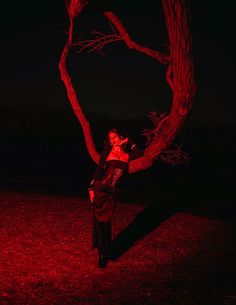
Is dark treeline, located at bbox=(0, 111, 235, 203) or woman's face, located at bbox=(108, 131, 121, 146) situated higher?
woman's face, located at bbox=(108, 131, 121, 146)

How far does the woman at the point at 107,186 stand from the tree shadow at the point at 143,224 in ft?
2.21

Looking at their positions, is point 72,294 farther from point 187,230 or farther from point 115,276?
point 187,230

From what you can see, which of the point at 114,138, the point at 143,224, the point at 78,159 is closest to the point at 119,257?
the point at 114,138

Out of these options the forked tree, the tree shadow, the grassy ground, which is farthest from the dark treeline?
the forked tree

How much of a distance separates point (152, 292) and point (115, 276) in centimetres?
73

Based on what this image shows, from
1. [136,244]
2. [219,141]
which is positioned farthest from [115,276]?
[219,141]

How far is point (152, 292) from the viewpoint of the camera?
5.96m

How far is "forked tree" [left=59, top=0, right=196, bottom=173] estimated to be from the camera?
6.66 metres

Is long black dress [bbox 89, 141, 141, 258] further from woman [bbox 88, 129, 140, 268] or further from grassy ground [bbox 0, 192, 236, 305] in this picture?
grassy ground [bbox 0, 192, 236, 305]

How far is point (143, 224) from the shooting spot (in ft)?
32.1

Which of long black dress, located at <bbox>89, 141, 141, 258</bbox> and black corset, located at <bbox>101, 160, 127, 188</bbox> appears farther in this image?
black corset, located at <bbox>101, 160, 127, 188</bbox>

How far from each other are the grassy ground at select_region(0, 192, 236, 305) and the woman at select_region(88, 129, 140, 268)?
45 centimetres

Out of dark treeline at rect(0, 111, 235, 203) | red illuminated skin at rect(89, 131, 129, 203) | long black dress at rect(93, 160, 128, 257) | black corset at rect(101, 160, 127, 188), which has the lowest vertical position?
dark treeline at rect(0, 111, 235, 203)

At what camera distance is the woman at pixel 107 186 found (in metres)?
6.78
